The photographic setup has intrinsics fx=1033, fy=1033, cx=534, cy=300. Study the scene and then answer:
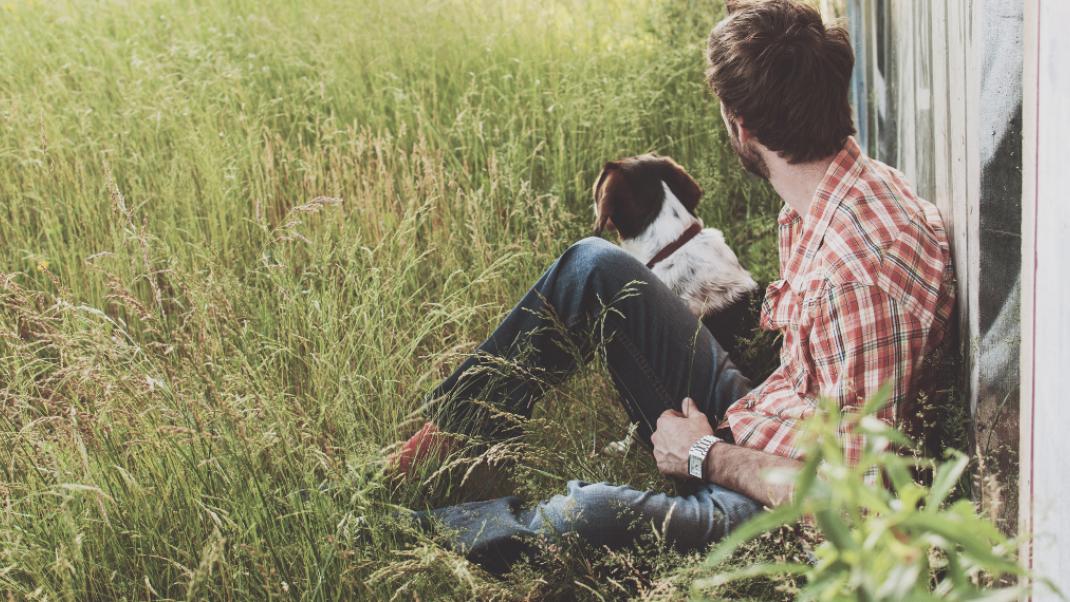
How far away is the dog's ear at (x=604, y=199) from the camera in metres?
3.46

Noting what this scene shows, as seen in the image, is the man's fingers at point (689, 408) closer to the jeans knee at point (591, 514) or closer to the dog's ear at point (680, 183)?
the jeans knee at point (591, 514)

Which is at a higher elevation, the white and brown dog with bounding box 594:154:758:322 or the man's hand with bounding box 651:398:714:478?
the white and brown dog with bounding box 594:154:758:322

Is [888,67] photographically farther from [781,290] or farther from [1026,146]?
[1026,146]

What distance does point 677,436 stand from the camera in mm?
2527

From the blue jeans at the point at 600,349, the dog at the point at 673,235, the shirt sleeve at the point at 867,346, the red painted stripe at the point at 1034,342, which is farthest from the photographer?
the dog at the point at 673,235

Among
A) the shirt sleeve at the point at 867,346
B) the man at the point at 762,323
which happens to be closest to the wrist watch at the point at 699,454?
the man at the point at 762,323

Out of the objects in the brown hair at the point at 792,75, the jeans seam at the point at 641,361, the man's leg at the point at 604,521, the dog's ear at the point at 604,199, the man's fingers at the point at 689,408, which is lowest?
the man's leg at the point at 604,521

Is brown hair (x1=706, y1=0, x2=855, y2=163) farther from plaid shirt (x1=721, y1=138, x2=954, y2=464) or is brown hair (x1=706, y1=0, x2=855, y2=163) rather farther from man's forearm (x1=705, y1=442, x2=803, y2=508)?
man's forearm (x1=705, y1=442, x2=803, y2=508)

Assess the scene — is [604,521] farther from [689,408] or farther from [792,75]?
[792,75]

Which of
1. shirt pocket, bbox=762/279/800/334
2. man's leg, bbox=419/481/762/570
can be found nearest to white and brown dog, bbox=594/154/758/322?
shirt pocket, bbox=762/279/800/334

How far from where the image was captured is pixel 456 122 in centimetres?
411

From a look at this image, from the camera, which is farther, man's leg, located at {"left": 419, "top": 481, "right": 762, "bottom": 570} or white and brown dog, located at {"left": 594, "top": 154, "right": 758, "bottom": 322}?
white and brown dog, located at {"left": 594, "top": 154, "right": 758, "bottom": 322}

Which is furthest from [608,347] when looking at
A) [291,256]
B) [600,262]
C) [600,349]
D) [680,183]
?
[291,256]

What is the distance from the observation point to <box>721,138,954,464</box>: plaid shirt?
2.09 metres
